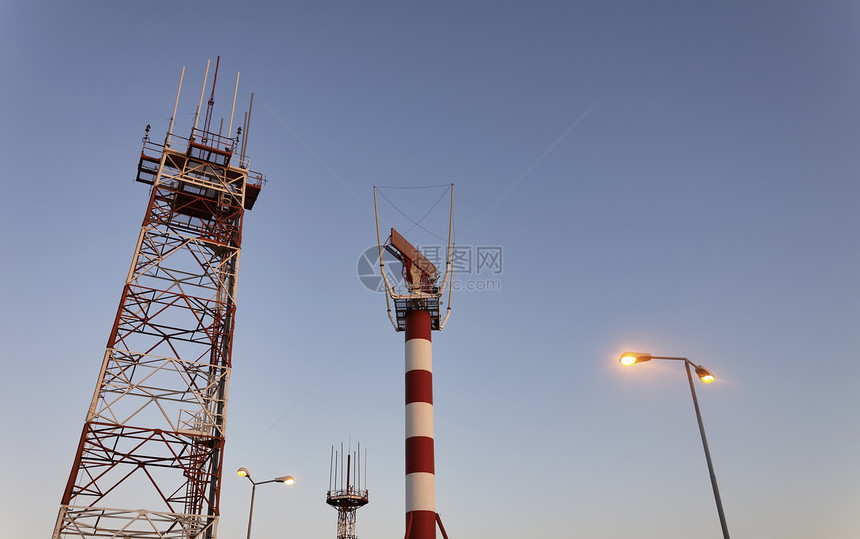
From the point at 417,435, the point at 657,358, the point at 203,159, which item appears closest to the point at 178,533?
the point at 417,435

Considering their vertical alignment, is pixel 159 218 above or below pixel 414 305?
above

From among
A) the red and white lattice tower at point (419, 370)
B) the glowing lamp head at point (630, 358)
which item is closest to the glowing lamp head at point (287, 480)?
the red and white lattice tower at point (419, 370)

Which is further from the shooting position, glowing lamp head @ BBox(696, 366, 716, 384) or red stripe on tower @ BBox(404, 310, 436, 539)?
red stripe on tower @ BBox(404, 310, 436, 539)

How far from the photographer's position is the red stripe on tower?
36344 mm

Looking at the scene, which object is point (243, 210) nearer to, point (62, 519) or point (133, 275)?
point (133, 275)

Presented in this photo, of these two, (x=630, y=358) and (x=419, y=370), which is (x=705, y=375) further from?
(x=419, y=370)

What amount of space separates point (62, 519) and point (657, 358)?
32138mm

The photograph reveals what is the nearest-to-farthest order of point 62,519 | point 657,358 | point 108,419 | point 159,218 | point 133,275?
point 657,358, point 62,519, point 108,419, point 133,275, point 159,218

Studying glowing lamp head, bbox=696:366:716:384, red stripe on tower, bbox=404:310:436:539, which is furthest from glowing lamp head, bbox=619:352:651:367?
red stripe on tower, bbox=404:310:436:539

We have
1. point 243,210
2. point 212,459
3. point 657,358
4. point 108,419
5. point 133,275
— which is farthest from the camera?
point 243,210

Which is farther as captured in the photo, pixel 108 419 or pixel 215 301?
pixel 215 301

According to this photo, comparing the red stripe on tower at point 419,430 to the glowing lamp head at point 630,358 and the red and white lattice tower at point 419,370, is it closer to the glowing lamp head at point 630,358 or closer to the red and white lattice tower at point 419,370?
the red and white lattice tower at point 419,370

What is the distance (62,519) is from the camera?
34281 millimetres

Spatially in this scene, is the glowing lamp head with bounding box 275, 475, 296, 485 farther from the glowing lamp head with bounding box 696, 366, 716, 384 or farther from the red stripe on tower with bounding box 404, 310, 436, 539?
the glowing lamp head with bounding box 696, 366, 716, 384
